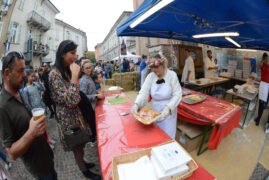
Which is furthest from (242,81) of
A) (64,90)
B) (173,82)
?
(64,90)

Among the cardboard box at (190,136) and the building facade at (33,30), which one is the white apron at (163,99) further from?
the building facade at (33,30)

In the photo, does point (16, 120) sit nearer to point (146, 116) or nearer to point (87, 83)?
point (146, 116)

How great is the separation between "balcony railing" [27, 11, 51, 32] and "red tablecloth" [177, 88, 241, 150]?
2023 cm

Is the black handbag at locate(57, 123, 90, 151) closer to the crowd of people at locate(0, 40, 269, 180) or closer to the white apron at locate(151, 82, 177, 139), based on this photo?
the crowd of people at locate(0, 40, 269, 180)

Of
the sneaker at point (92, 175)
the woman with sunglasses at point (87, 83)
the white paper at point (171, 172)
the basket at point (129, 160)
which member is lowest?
the sneaker at point (92, 175)

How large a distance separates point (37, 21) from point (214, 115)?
21.7 metres

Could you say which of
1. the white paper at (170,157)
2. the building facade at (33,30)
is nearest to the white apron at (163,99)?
the white paper at (170,157)

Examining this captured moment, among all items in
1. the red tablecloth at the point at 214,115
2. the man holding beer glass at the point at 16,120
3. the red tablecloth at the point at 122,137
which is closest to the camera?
the man holding beer glass at the point at 16,120

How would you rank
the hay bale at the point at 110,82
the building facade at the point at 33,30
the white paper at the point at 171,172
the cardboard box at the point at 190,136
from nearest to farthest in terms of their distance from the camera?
the white paper at the point at 171,172
the cardboard box at the point at 190,136
the hay bale at the point at 110,82
the building facade at the point at 33,30

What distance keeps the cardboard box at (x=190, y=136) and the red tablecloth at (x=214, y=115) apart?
0.85ft

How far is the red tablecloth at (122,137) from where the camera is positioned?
1.00 m

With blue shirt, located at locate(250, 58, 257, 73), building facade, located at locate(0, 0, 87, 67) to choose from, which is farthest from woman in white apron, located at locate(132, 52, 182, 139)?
building facade, located at locate(0, 0, 87, 67)

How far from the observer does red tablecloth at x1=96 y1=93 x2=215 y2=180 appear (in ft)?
3.28

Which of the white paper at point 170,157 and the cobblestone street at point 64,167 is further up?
the white paper at point 170,157
